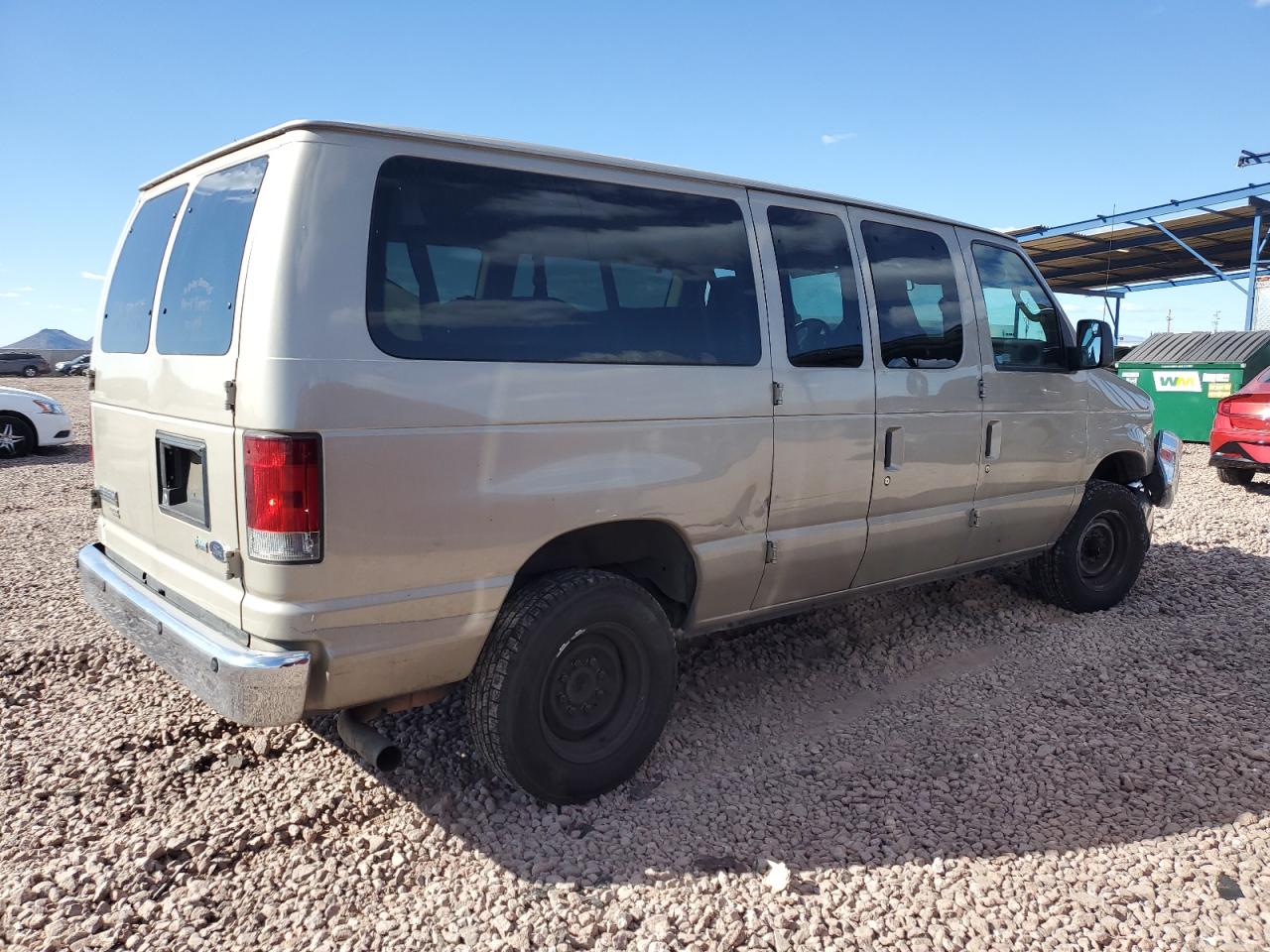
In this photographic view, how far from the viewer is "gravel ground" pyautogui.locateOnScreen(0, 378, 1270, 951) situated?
2.53 m

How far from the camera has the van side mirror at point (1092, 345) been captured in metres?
4.75

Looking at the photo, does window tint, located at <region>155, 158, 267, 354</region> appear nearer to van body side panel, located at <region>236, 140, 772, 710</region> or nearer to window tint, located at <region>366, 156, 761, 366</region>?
van body side panel, located at <region>236, 140, 772, 710</region>

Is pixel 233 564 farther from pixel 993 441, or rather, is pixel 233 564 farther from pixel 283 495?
pixel 993 441

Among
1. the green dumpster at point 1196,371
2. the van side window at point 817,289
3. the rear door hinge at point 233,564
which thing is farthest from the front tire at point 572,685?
the green dumpster at point 1196,371

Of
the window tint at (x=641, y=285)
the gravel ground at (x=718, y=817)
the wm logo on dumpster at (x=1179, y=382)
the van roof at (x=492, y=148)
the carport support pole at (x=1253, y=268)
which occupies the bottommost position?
the gravel ground at (x=718, y=817)

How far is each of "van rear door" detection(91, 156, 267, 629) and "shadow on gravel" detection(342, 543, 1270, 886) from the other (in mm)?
1166

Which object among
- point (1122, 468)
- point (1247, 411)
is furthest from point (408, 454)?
point (1247, 411)

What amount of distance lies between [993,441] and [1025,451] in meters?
0.31

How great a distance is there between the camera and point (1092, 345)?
4805 millimetres

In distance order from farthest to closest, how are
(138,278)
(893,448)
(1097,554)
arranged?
1. (1097,554)
2. (893,448)
3. (138,278)

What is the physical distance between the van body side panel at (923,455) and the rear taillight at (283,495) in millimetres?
2393

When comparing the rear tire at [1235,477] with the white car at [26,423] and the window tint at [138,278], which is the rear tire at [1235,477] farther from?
the white car at [26,423]

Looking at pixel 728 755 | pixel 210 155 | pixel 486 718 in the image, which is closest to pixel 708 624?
pixel 728 755

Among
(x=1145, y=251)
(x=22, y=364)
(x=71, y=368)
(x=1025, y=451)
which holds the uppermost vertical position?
(x=1145, y=251)
